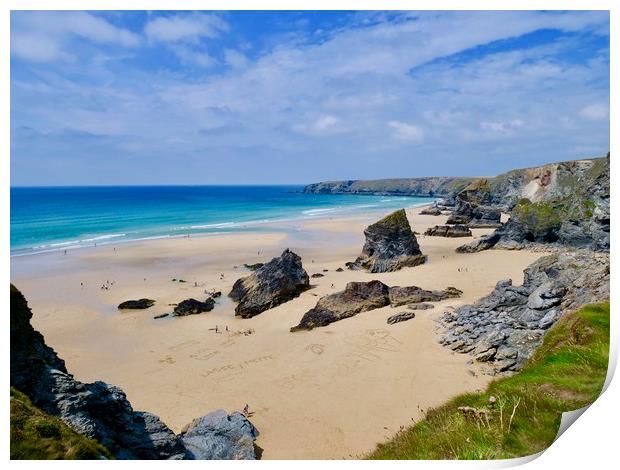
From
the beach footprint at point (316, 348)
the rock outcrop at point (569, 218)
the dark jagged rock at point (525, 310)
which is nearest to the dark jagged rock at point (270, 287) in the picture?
the beach footprint at point (316, 348)

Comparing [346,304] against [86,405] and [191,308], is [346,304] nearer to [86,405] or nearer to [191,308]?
[191,308]

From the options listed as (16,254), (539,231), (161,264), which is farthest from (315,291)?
(16,254)

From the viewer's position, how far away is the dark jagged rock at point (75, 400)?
21.1 ft

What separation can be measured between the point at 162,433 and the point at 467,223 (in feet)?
170

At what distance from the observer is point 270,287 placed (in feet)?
72.5

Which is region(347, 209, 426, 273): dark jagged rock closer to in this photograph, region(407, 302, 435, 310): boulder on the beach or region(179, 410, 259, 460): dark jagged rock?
region(407, 302, 435, 310): boulder on the beach

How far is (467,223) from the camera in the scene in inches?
2109

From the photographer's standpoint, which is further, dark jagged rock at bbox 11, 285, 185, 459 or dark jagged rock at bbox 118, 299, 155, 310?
dark jagged rock at bbox 118, 299, 155, 310

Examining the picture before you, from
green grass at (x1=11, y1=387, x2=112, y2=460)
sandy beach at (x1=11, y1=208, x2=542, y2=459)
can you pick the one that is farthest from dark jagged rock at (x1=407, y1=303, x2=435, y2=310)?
green grass at (x1=11, y1=387, x2=112, y2=460)

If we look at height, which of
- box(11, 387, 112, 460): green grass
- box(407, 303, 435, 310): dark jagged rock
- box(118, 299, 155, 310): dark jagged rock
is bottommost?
box(118, 299, 155, 310): dark jagged rock

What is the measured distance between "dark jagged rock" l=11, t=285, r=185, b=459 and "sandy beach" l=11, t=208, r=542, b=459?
9.73 feet

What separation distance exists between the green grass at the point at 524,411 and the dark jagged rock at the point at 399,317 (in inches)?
286

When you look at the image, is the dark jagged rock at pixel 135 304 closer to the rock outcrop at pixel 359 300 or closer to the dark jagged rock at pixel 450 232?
the rock outcrop at pixel 359 300

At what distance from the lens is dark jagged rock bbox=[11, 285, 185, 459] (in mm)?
6441
